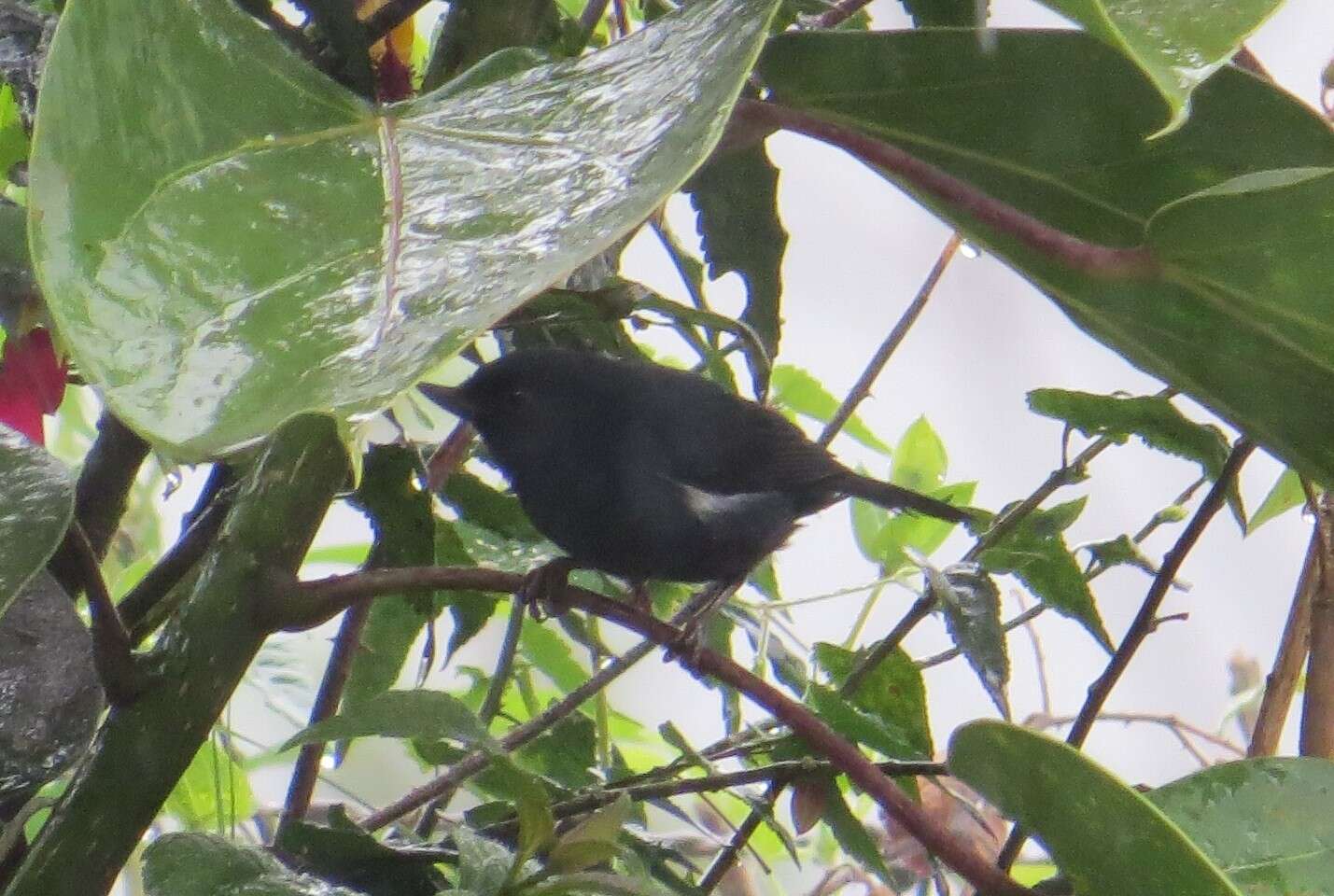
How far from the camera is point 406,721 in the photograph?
69cm

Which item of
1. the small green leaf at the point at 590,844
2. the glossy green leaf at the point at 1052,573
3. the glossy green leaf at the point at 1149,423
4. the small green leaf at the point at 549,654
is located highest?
the glossy green leaf at the point at 1149,423

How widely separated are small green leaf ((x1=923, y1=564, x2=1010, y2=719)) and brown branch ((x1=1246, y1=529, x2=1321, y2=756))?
0.76 ft

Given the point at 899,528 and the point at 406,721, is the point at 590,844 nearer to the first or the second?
the point at 406,721

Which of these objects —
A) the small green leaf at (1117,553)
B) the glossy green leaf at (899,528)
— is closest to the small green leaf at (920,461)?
the glossy green leaf at (899,528)

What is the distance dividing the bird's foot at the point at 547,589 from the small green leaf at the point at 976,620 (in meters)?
0.26

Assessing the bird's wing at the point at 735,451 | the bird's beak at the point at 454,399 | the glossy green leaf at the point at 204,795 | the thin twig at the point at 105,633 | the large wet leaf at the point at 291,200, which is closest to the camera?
the large wet leaf at the point at 291,200

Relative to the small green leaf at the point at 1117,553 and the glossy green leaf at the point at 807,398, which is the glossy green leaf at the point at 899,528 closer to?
the glossy green leaf at the point at 807,398

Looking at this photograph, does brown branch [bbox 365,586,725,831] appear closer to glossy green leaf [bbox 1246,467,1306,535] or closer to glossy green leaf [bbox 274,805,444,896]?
glossy green leaf [bbox 274,805,444,896]

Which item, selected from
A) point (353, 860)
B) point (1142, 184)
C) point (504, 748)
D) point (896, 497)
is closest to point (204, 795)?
point (504, 748)

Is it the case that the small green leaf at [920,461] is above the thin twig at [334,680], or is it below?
above

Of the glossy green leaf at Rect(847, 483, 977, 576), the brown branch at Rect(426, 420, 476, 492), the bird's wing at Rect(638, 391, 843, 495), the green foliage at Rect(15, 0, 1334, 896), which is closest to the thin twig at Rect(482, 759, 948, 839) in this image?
Answer: the green foliage at Rect(15, 0, 1334, 896)

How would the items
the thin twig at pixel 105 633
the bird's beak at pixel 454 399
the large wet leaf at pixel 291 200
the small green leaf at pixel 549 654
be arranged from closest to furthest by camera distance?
the large wet leaf at pixel 291 200, the thin twig at pixel 105 633, the small green leaf at pixel 549 654, the bird's beak at pixel 454 399

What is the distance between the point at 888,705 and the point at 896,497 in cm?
59

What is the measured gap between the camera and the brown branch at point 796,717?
63 centimetres
